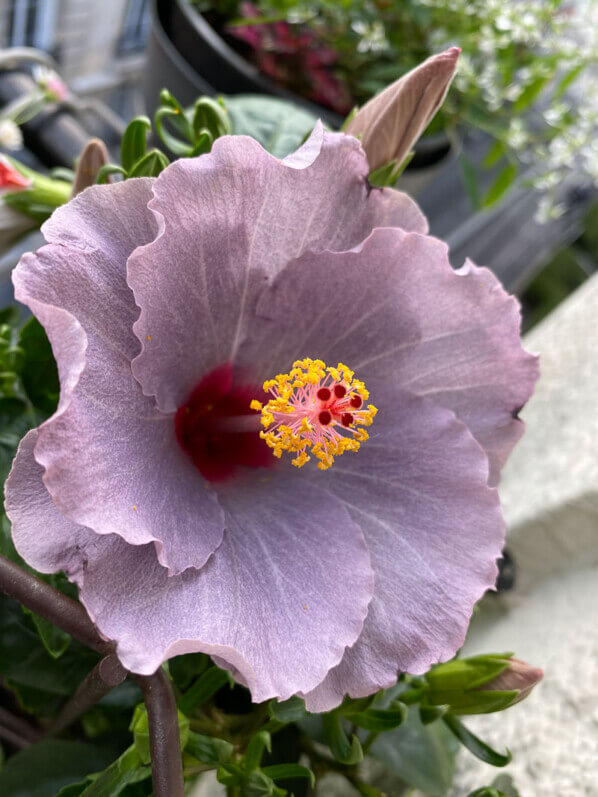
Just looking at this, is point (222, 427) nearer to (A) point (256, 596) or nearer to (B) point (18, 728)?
(A) point (256, 596)

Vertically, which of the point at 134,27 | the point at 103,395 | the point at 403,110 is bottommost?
the point at 134,27

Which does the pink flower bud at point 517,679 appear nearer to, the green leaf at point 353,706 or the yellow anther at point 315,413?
the green leaf at point 353,706

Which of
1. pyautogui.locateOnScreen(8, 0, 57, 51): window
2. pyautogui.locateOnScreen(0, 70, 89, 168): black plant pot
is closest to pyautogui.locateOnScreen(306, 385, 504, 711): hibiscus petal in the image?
pyautogui.locateOnScreen(0, 70, 89, 168): black plant pot

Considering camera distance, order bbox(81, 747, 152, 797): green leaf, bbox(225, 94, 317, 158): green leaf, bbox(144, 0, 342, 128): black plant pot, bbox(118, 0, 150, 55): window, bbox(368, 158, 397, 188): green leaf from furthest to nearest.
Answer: bbox(118, 0, 150, 55): window
bbox(144, 0, 342, 128): black plant pot
bbox(225, 94, 317, 158): green leaf
bbox(368, 158, 397, 188): green leaf
bbox(81, 747, 152, 797): green leaf

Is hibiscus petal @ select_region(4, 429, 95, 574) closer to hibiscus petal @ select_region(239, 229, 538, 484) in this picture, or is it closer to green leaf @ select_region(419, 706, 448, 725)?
hibiscus petal @ select_region(239, 229, 538, 484)

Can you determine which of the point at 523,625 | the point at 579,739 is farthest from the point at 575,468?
the point at 579,739

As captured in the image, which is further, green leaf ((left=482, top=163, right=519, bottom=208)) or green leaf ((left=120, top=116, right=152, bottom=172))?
green leaf ((left=482, top=163, right=519, bottom=208))

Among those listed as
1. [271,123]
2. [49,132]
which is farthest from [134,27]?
[271,123]
